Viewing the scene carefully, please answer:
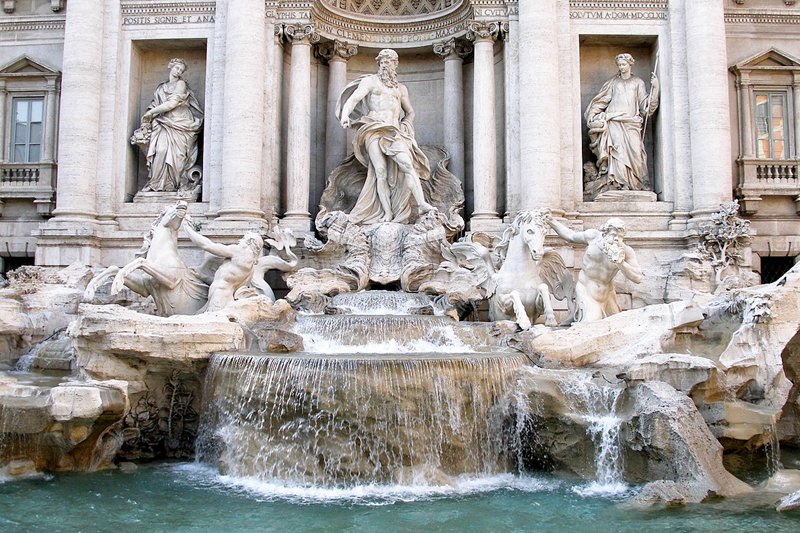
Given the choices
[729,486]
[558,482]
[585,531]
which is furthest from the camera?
[558,482]

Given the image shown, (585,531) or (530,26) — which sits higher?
(530,26)

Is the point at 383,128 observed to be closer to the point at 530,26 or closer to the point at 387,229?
the point at 387,229

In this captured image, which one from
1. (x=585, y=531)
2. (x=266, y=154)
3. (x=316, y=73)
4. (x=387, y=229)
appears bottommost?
(x=585, y=531)

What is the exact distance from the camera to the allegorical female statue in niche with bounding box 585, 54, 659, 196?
14.6 metres

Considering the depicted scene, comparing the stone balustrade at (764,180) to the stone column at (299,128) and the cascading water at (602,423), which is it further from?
the stone column at (299,128)

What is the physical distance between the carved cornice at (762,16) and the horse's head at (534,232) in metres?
7.79

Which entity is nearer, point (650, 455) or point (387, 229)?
point (650, 455)

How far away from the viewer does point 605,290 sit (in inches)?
420

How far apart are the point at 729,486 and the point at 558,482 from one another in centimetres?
167

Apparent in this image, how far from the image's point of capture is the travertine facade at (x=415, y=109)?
555 inches

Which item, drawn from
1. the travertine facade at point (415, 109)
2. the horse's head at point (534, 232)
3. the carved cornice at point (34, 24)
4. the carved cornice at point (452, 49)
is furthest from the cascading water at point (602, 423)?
the carved cornice at point (34, 24)

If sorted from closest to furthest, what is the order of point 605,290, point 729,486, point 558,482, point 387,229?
1. point 729,486
2. point 558,482
3. point 605,290
4. point 387,229

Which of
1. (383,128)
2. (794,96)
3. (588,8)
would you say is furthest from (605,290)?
(794,96)

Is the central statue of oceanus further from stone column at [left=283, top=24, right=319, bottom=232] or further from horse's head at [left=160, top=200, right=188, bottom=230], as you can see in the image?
horse's head at [left=160, top=200, right=188, bottom=230]
